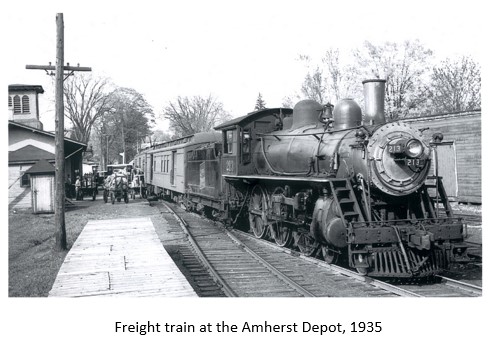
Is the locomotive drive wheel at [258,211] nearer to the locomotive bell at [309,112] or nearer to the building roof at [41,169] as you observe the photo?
the locomotive bell at [309,112]

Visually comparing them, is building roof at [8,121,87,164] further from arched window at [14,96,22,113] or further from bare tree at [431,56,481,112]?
bare tree at [431,56,481,112]

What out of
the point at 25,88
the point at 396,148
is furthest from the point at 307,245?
the point at 25,88

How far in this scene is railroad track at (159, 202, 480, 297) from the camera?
274 inches

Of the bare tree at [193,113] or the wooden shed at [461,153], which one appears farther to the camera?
the bare tree at [193,113]

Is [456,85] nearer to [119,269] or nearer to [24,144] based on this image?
[24,144]

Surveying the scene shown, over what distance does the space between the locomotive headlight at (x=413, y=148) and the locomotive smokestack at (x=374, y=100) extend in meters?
→ 0.99

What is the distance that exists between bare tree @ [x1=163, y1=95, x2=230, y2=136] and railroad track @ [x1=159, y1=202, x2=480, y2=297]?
37851 millimetres

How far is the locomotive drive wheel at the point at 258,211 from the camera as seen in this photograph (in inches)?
455

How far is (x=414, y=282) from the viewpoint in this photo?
751 cm

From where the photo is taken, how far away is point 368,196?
7668mm

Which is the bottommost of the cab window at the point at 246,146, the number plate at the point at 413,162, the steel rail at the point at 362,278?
the steel rail at the point at 362,278

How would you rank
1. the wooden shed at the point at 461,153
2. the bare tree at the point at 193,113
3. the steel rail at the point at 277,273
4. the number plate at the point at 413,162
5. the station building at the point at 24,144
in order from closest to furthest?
1. the steel rail at the point at 277,273
2. the number plate at the point at 413,162
3. the wooden shed at the point at 461,153
4. the station building at the point at 24,144
5. the bare tree at the point at 193,113

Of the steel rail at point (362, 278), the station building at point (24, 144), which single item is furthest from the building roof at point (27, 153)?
the steel rail at point (362, 278)
